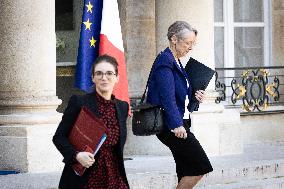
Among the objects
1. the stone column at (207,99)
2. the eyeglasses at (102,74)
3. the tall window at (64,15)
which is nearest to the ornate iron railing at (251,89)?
the stone column at (207,99)

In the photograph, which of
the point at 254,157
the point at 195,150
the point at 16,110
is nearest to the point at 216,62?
the point at 254,157

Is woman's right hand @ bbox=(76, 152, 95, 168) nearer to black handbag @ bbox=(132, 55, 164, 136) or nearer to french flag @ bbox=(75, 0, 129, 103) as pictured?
black handbag @ bbox=(132, 55, 164, 136)

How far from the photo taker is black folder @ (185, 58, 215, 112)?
26.7 feet

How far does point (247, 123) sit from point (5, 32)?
6198mm

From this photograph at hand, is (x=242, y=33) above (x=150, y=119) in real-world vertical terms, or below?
above

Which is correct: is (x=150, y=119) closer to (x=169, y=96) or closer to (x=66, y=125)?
(x=169, y=96)

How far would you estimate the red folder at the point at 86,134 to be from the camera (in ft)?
19.6

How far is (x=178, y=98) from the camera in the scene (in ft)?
26.1

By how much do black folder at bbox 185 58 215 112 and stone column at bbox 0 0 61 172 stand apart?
3.08 metres

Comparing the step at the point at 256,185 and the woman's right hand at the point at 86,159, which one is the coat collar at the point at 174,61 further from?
the step at the point at 256,185

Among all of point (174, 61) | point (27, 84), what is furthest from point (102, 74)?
point (27, 84)

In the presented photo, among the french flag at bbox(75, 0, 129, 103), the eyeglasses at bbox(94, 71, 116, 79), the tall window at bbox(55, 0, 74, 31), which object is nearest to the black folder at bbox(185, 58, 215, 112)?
the eyeglasses at bbox(94, 71, 116, 79)

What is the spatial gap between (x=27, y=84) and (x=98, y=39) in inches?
58.5

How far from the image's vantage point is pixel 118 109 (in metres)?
6.23
